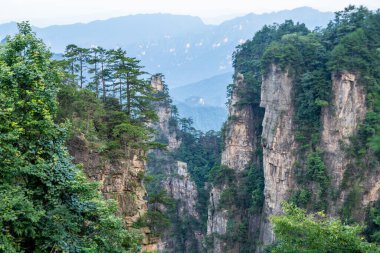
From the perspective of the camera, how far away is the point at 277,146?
1240 inches

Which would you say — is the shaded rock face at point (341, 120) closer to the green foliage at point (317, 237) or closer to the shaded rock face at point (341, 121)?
the shaded rock face at point (341, 121)

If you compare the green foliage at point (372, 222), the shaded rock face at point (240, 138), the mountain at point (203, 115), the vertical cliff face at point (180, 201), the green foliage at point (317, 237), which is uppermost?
the green foliage at point (317, 237)

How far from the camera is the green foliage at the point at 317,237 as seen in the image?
12.2 m

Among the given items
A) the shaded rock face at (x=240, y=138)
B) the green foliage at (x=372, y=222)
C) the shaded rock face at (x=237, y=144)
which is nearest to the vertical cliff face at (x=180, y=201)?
the shaded rock face at (x=237, y=144)

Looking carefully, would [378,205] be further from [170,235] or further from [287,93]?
[170,235]

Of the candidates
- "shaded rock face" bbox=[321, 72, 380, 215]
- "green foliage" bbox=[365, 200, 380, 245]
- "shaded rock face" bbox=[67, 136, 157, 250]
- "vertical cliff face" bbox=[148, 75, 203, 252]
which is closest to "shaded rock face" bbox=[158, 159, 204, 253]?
"vertical cliff face" bbox=[148, 75, 203, 252]

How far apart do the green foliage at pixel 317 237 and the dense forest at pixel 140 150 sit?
0.03m

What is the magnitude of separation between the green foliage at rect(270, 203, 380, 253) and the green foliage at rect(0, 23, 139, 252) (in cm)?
593

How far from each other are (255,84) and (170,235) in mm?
16595

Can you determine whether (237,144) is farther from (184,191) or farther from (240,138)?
(184,191)

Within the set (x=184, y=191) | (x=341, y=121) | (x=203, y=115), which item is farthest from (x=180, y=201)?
(x=203, y=115)

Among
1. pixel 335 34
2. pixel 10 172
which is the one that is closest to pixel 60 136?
pixel 10 172

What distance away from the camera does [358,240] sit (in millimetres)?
12328

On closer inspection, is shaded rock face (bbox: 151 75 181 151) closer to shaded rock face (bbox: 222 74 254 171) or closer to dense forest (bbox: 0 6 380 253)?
dense forest (bbox: 0 6 380 253)
